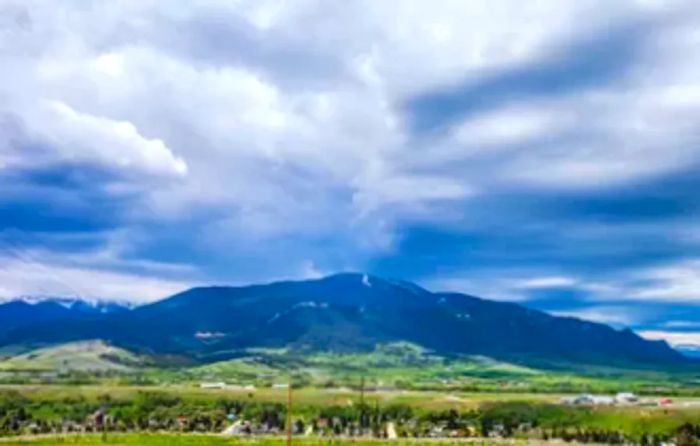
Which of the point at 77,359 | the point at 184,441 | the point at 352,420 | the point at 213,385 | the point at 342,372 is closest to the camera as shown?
the point at 184,441

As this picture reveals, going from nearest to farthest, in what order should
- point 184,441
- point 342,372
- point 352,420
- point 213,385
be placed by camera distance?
point 184,441 < point 352,420 < point 342,372 < point 213,385

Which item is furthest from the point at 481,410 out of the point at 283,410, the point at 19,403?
the point at 19,403

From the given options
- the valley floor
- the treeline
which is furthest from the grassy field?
the valley floor

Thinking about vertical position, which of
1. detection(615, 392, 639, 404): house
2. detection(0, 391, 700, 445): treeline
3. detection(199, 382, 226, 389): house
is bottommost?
detection(0, 391, 700, 445): treeline

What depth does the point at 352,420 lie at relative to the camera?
78875mm

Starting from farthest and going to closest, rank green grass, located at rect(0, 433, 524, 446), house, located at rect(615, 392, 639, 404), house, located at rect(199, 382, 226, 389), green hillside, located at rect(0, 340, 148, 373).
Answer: green hillside, located at rect(0, 340, 148, 373) → house, located at rect(199, 382, 226, 389) → house, located at rect(615, 392, 639, 404) → green grass, located at rect(0, 433, 524, 446)

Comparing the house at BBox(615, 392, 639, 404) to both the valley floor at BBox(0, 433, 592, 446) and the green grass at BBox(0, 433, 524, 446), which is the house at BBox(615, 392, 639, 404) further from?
the green grass at BBox(0, 433, 524, 446)

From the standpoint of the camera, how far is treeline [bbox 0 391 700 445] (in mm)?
74938

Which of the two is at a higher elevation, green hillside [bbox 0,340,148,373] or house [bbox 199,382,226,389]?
green hillside [bbox 0,340,148,373]

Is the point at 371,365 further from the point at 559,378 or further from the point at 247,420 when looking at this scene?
the point at 247,420

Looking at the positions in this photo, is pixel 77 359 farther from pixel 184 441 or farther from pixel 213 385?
pixel 184 441

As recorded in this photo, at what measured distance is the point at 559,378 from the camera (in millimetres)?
133500

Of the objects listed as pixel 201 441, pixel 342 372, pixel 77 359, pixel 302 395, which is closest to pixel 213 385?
pixel 342 372

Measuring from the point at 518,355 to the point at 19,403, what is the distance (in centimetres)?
12201
